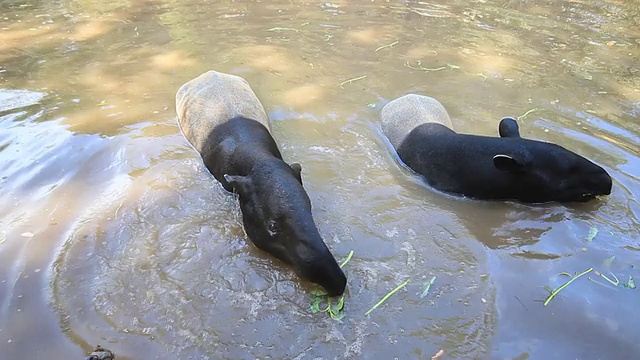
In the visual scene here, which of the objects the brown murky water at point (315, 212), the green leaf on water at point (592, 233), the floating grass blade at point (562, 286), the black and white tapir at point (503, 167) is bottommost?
the brown murky water at point (315, 212)

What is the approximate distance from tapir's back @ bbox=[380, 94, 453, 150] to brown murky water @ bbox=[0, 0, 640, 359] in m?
0.31

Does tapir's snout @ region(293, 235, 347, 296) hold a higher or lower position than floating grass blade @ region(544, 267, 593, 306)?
higher

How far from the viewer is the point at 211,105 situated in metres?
7.79

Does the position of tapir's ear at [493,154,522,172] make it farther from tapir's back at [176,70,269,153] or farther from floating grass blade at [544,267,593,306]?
tapir's back at [176,70,269,153]

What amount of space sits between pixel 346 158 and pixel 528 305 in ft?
11.3

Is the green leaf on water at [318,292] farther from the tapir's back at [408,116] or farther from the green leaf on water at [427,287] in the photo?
the tapir's back at [408,116]

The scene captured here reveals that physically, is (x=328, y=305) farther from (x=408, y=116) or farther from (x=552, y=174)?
(x=408, y=116)

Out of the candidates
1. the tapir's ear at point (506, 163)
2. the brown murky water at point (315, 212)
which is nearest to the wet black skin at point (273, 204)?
the brown murky water at point (315, 212)

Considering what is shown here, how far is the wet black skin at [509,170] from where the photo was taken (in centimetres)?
641

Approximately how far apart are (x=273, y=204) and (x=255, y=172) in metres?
0.69

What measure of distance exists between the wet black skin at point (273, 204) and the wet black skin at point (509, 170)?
2201 mm

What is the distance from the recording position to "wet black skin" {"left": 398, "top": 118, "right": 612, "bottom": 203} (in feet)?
21.0

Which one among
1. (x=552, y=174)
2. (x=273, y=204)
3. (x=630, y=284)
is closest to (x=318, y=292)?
(x=273, y=204)

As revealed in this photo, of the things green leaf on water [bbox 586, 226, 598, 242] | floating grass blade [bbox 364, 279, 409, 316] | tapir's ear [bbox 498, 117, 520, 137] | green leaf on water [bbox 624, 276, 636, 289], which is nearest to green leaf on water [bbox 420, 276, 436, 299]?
floating grass blade [bbox 364, 279, 409, 316]
